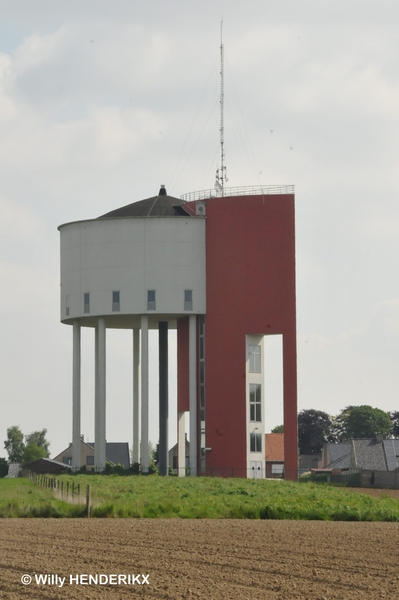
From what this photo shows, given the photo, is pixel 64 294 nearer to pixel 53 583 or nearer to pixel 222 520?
pixel 222 520

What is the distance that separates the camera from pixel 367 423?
163000mm

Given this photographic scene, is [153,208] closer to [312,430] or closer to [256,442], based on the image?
[256,442]

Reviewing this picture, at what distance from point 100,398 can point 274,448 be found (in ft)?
159

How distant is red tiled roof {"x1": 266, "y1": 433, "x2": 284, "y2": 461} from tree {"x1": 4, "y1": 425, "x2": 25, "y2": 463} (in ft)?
195

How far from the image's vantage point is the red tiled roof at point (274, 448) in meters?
118

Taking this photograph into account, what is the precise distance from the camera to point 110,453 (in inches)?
5817

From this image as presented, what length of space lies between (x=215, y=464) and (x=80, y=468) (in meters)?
10.5

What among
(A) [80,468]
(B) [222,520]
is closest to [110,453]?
(A) [80,468]

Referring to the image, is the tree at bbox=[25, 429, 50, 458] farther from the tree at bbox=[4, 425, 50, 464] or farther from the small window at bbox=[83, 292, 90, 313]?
the small window at bbox=[83, 292, 90, 313]

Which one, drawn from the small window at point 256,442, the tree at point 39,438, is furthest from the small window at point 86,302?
the tree at point 39,438

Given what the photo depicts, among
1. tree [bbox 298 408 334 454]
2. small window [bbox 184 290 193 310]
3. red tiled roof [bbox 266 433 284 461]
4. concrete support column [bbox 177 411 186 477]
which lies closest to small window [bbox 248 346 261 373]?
small window [bbox 184 290 193 310]

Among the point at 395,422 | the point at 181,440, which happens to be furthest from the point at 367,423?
the point at 181,440

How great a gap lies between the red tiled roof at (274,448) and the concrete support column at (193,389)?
46940 mm

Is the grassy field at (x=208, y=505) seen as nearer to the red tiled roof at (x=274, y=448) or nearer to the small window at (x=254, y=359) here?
the small window at (x=254, y=359)
